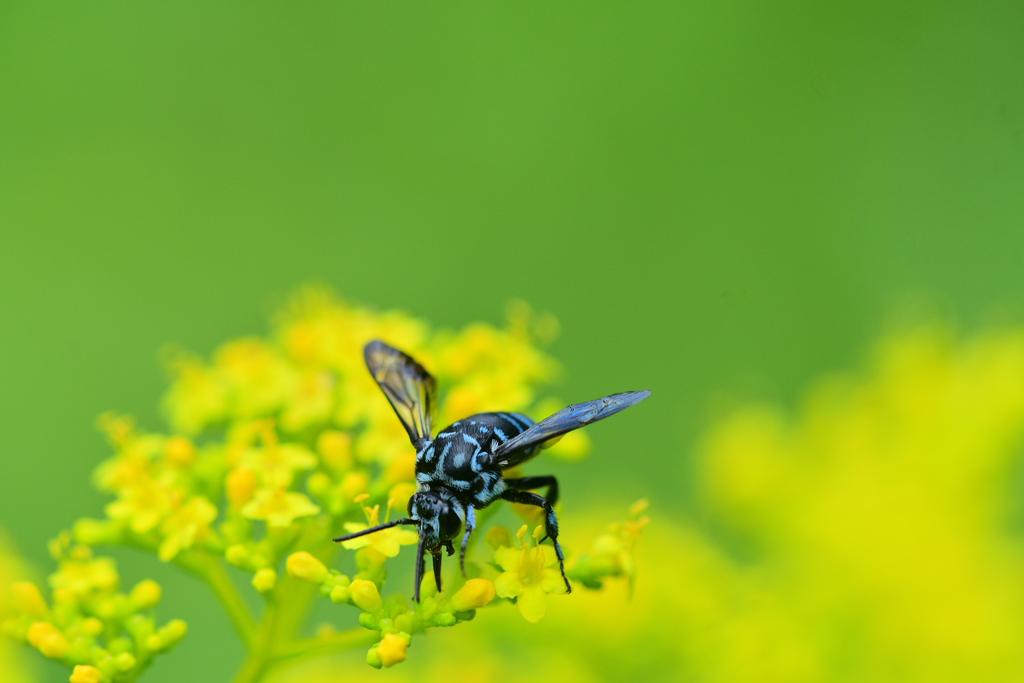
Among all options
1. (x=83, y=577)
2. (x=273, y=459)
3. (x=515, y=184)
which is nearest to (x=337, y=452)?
(x=273, y=459)

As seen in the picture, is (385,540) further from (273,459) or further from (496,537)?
(273,459)

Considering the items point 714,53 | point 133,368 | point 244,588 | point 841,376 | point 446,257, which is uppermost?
point 714,53

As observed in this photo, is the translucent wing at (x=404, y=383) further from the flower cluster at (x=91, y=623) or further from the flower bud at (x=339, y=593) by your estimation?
the flower cluster at (x=91, y=623)

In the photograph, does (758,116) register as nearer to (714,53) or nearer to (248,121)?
(714,53)

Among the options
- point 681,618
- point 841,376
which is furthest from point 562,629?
point 841,376

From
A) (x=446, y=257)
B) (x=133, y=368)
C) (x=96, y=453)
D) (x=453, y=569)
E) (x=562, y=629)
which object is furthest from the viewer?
(x=446, y=257)

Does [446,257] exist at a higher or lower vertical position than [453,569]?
higher

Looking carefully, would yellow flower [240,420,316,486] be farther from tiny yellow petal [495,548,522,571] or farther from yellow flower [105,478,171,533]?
tiny yellow petal [495,548,522,571]
